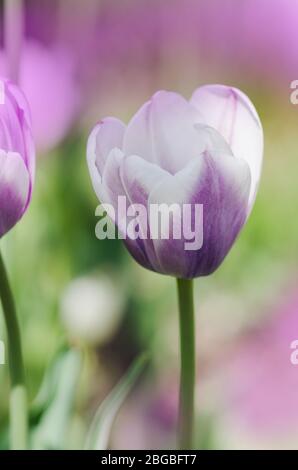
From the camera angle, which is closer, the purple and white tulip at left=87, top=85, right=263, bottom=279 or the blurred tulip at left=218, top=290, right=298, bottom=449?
the purple and white tulip at left=87, top=85, right=263, bottom=279

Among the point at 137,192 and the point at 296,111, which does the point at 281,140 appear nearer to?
the point at 296,111

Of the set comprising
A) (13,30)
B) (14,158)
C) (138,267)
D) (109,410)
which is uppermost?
(13,30)

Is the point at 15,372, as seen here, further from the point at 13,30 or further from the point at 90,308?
the point at 13,30

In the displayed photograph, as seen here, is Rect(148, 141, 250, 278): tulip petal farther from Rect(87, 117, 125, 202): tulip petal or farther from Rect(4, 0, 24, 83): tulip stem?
Rect(4, 0, 24, 83): tulip stem

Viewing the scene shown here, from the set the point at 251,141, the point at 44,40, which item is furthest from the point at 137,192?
the point at 44,40

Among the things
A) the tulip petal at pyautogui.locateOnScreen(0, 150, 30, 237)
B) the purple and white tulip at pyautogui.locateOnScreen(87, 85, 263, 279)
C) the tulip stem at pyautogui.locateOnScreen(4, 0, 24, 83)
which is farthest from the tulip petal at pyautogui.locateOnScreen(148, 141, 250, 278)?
the tulip stem at pyautogui.locateOnScreen(4, 0, 24, 83)

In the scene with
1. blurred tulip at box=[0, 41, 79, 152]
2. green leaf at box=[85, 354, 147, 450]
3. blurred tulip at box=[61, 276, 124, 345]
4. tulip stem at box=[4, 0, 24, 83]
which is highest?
tulip stem at box=[4, 0, 24, 83]

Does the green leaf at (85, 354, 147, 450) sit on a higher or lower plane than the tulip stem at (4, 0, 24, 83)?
lower

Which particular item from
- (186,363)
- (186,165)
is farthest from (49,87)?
(186,363)
